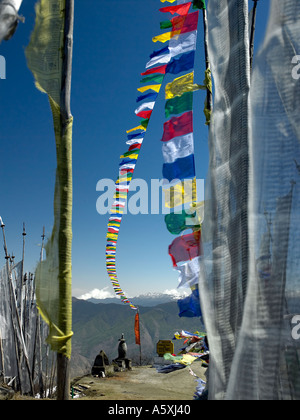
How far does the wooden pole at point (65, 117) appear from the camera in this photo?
2535 millimetres

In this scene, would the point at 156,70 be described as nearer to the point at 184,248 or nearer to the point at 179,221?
the point at 179,221

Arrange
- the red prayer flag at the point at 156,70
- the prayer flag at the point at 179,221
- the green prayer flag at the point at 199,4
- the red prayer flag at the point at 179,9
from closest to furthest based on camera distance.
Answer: the green prayer flag at the point at 199,4
the prayer flag at the point at 179,221
the red prayer flag at the point at 179,9
the red prayer flag at the point at 156,70

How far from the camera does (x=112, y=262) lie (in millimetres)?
11859

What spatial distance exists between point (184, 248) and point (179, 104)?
2.80 metres

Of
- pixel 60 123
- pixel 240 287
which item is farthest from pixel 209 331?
pixel 60 123

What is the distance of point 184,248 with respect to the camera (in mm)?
6668

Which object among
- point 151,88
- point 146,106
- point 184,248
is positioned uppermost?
point 151,88

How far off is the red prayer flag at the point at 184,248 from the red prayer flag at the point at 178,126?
1931mm

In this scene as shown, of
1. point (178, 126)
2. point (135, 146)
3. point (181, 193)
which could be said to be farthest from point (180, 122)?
point (135, 146)

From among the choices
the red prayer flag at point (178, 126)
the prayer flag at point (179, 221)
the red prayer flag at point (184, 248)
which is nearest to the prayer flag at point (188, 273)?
the red prayer flag at point (184, 248)

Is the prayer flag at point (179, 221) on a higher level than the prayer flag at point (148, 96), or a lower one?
lower

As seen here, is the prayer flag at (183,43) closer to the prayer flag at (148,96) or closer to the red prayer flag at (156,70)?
the red prayer flag at (156,70)

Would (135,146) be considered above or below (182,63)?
below
